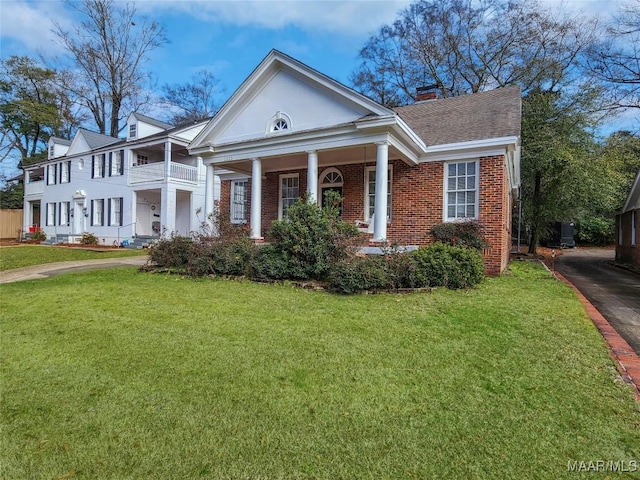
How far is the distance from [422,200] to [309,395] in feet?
30.0

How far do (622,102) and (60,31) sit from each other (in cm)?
3865

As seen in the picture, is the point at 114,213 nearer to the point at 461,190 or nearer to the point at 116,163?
the point at 116,163

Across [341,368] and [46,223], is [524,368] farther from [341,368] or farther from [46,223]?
[46,223]

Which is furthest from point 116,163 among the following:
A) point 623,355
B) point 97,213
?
point 623,355

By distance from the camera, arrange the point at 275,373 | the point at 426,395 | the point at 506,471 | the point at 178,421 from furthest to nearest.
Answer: the point at 275,373 < the point at 426,395 < the point at 178,421 < the point at 506,471

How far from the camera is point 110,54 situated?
30.7m

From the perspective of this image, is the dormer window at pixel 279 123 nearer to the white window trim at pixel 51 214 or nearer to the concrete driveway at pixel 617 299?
the concrete driveway at pixel 617 299

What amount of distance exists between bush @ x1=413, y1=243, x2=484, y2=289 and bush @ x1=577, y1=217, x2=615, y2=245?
2949cm

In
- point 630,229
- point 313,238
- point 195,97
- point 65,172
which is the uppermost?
point 195,97

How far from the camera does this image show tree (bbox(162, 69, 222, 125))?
121 feet

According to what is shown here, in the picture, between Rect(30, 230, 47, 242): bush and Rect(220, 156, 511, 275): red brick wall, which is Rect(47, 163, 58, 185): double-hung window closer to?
Rect(30, 230, 47, 242): bush

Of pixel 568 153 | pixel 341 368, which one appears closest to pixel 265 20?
pixel 341 368

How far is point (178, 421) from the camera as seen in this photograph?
2.71 metres

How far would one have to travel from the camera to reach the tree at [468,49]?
20000 millimetres
